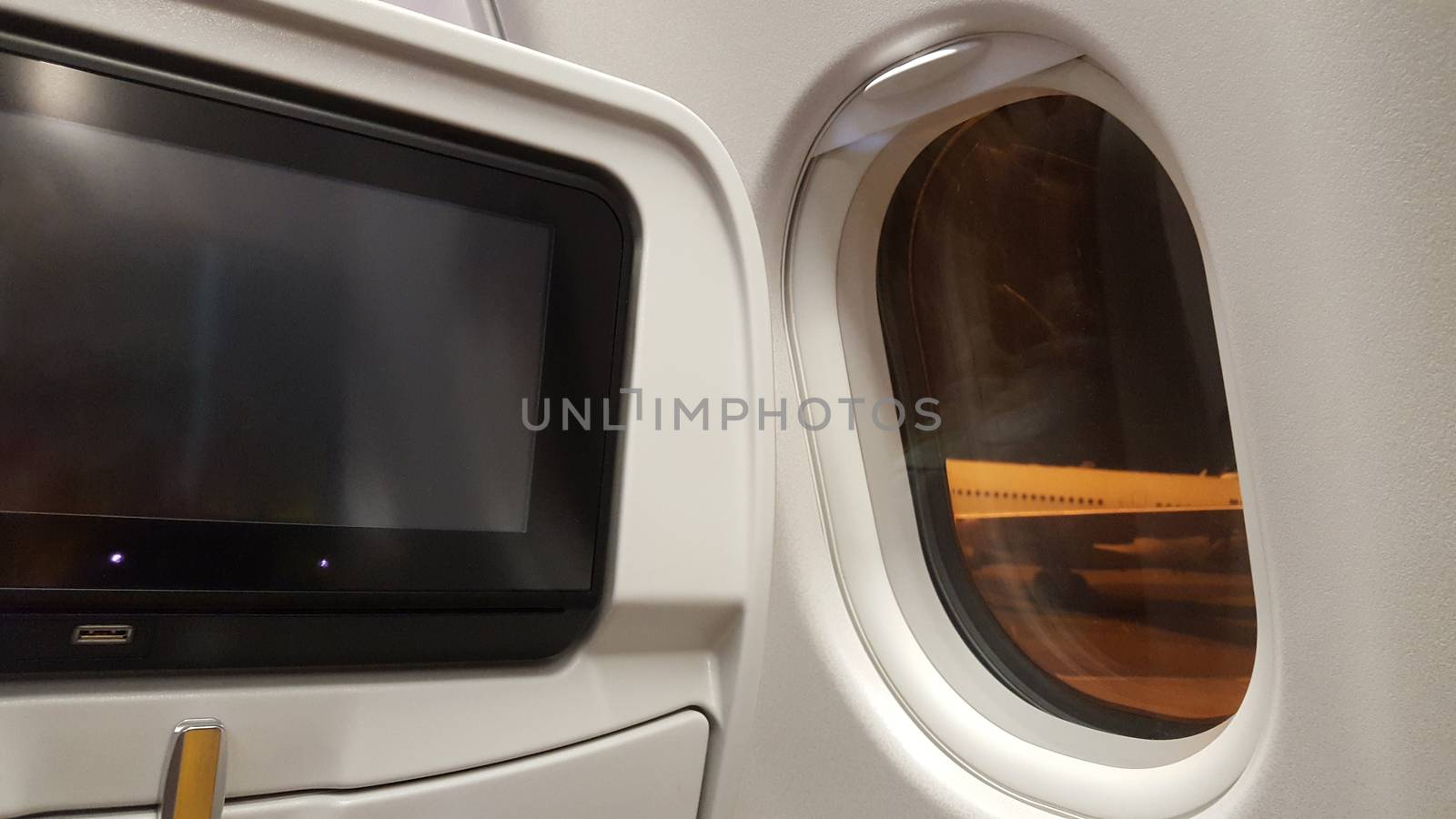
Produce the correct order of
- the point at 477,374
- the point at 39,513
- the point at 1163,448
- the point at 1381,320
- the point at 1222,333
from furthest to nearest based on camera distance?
the point at 1163,448 → the point at 1222,333 → the point at 1381,320 → the point at 477,374 → the point at 39,513

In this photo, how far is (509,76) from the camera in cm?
69

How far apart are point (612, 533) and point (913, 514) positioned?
86 cm

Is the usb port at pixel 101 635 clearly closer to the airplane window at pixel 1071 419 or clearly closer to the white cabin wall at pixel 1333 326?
the white cabin wall at pixel 1333 326

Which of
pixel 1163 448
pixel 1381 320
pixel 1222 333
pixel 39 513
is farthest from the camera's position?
pixel 1163 448

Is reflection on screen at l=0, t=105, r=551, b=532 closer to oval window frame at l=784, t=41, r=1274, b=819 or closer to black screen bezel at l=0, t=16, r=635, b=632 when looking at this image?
black screen bezel at l=0, t=16, r=635, b=632

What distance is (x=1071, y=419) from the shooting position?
127 cm

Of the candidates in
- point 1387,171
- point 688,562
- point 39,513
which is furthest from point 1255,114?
point 39,513

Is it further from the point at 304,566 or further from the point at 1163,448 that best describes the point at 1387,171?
the point at 304,566

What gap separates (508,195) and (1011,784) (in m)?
0.96

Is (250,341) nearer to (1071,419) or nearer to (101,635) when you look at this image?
(101,635)

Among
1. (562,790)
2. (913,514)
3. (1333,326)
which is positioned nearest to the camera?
(562,790)

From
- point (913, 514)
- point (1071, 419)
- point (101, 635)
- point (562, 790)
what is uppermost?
point (1071, 419)

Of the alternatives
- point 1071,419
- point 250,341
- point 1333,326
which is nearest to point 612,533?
→ point 250,341

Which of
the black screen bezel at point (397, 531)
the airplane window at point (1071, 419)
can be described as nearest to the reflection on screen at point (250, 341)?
the black screen bezel at point (397, 531)
